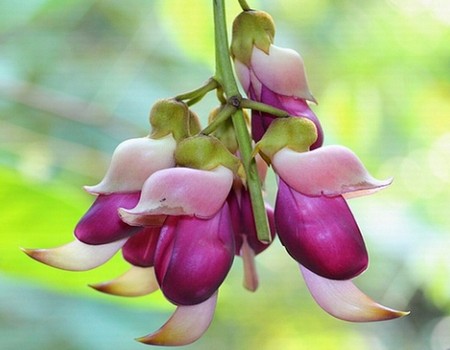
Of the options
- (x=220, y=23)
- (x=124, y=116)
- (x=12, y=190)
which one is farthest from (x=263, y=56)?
(x=124, y=116)

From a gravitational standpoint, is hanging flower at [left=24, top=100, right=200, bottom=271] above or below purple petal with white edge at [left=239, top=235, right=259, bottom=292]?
above

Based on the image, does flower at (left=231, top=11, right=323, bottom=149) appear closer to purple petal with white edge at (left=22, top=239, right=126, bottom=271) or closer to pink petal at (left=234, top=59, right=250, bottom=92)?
pink petal at (left=234, top=59, right=250, bottom=92)

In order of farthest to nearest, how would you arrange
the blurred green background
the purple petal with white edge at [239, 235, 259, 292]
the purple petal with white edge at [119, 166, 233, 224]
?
1. the blurred green background
2. the purple petal with white edge at [239, 235, 259, 292]
3. the purple petal with white edge at [119, 166, 233, 224]

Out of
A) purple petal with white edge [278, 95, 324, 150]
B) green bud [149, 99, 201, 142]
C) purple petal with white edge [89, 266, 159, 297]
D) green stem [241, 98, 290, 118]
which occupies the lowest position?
purple petal with white edge [89, 266, 159, 297]

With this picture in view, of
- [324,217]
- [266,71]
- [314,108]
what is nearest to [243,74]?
[266,71]

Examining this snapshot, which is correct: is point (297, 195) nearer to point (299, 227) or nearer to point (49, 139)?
point (299, 227)

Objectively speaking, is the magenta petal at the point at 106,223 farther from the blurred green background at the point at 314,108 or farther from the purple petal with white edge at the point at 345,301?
the blurred green background at the point at 314,108

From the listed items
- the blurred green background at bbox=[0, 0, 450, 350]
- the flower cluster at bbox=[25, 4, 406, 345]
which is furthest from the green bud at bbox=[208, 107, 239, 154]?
the blurred green background at bbox=[0, 0, 450, 350]
